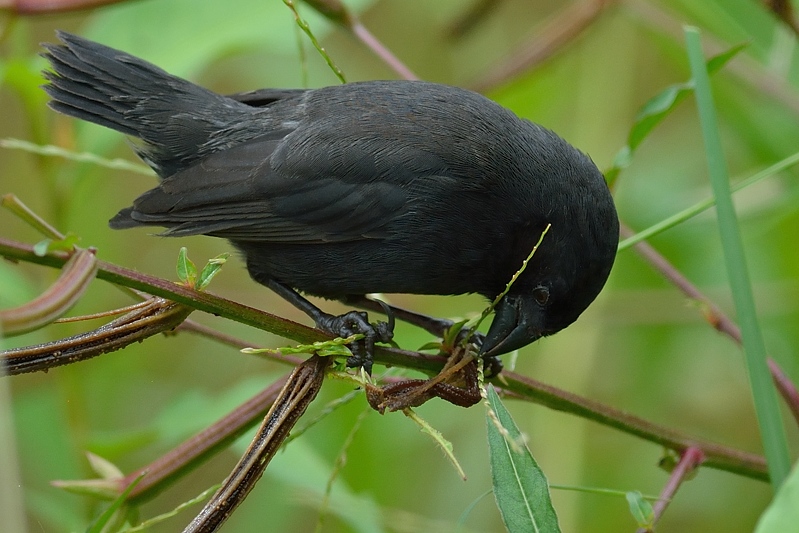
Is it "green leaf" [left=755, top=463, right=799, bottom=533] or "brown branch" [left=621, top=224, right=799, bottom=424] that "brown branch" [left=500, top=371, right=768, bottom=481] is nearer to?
"brown branch" [left=621, top=224, right=799, bottom=424]

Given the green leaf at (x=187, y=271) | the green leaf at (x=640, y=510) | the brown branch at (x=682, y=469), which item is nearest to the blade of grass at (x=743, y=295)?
the green leaf at (x=640, y=510)

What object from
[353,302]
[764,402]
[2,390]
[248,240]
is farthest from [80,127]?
[764,402]

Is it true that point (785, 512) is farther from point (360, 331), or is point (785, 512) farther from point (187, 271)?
point (360, 331)

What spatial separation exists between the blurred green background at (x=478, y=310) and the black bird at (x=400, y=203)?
379mm

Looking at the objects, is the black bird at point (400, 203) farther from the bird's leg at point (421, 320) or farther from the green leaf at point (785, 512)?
the green leaf at point (785, 512)

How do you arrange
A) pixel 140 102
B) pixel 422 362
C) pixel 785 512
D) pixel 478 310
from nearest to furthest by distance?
pixel 785 512 → pixel 422 362 → pixel 140 102 → pixel 478 310

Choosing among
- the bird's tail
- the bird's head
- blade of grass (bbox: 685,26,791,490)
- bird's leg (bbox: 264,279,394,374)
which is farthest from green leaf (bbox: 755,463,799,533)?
the bird's tail

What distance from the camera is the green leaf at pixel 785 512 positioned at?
1296mm

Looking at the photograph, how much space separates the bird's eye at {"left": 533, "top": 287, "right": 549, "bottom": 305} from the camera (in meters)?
2.94

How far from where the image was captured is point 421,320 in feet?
11.1

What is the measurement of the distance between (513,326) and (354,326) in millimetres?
507

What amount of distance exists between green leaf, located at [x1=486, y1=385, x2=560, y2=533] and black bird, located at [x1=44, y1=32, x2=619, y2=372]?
3.50 feet

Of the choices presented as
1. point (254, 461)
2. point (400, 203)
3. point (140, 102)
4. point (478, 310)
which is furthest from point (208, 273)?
point (478, 310)

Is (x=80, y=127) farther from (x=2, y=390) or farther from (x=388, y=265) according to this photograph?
(x=2, y=390)
